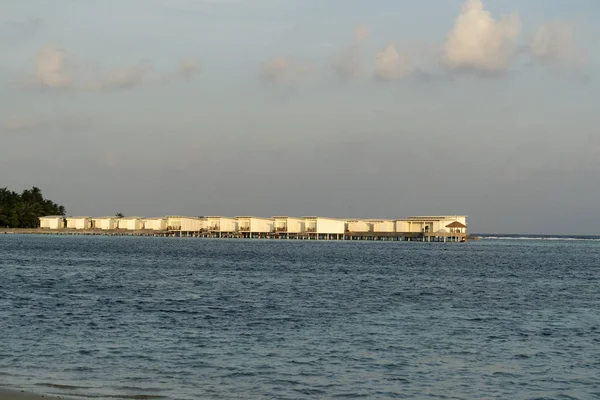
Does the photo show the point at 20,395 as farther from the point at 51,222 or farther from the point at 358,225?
the point at 51,222

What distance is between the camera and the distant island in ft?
603

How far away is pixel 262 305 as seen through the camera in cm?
3331

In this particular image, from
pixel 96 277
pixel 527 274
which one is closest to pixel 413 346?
pixel 96 277

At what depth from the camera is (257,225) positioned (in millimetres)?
188375

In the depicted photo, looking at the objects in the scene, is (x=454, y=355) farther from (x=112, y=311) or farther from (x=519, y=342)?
(x=112, y=311)

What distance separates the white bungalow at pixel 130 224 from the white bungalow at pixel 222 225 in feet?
62.2

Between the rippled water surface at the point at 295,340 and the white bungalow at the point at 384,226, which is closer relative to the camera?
the rippled water surface at the point at 295,340

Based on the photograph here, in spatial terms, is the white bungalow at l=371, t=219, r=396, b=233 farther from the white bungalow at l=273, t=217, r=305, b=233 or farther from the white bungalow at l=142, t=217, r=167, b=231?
the white bungalow at l=142, t=217, r=167, b=231

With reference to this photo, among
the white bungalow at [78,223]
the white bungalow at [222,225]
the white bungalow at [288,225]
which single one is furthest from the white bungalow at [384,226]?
the white bungalow at [78,223]

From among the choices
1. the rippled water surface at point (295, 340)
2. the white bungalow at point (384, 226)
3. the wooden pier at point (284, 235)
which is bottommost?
the rippled water surface at point (295, 340)

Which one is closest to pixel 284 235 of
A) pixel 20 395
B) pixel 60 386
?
pixel 60 386

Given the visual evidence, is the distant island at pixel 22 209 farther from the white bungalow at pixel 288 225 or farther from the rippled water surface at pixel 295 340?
the rippled water surface at pixel 295 340

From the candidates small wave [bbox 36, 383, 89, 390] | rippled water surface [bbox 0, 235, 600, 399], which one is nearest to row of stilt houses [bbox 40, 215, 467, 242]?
rippled water surface [bbox 0, 235, 600, 399]

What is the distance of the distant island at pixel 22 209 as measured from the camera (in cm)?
18388
